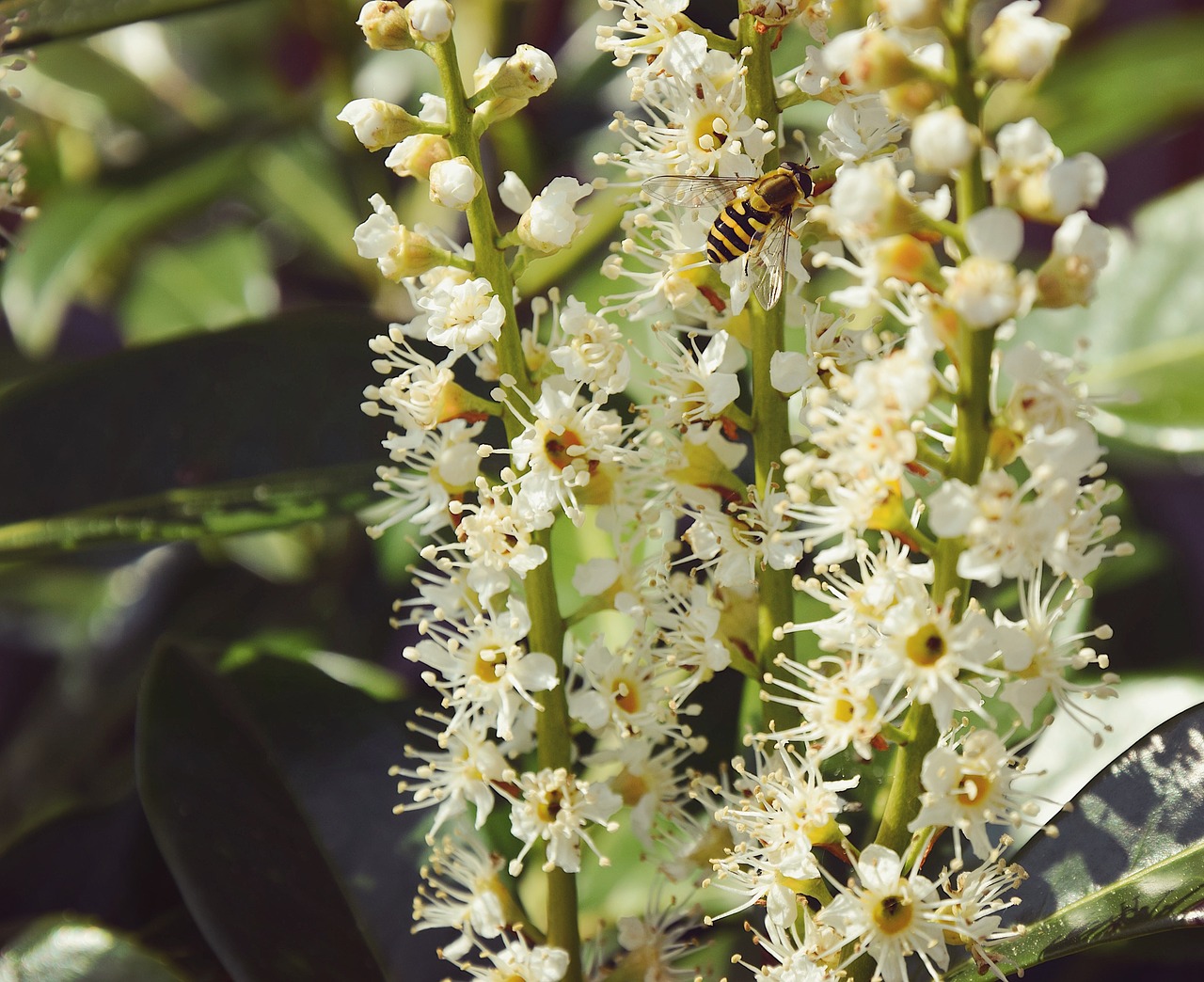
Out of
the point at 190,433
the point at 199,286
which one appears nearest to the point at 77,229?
the point at 199,286

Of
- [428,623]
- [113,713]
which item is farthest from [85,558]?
[428,623]

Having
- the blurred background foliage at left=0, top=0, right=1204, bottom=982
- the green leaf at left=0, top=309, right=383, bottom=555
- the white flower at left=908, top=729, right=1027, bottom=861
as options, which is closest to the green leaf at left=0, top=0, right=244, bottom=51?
the blurred background foliage at left=0, top=0, right=1204, bottom=982

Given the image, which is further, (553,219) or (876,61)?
(553,219)

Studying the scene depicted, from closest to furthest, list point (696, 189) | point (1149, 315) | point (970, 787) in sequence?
point (970, 787) < point (696, 189) < point (1149, 315)

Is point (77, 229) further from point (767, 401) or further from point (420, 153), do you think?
point (767, 401)

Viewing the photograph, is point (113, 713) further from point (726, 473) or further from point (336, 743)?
point (726, 473)

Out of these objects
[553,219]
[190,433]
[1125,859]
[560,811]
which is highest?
[190,433]
